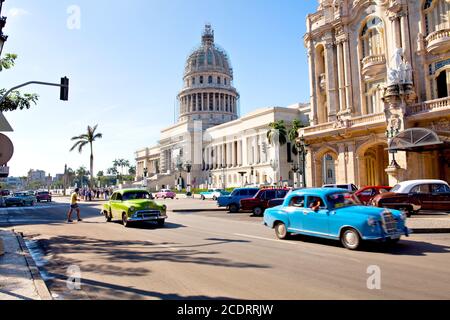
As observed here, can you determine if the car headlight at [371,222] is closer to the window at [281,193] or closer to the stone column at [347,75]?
the window at [281,193]

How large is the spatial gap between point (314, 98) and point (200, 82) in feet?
288

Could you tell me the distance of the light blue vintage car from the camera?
945 centimetres

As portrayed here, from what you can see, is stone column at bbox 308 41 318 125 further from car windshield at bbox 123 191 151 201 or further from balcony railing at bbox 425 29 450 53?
car windshield at bbox 123 191 151 201

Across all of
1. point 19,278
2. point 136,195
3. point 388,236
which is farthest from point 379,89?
point 19,278

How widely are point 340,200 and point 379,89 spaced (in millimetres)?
24140

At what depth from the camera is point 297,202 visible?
1159cm

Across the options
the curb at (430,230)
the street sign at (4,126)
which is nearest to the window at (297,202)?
the curb at (430,230)

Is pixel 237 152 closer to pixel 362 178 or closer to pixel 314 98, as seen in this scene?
pixel 314 98

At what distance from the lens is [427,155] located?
27.0m

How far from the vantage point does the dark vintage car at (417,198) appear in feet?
57.6

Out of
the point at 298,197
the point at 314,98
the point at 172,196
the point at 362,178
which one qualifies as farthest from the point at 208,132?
the point at 298,197

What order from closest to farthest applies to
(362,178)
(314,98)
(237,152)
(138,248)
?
1. (138,248)
2. (362,178)
3. (314,98)
4. (237,152)

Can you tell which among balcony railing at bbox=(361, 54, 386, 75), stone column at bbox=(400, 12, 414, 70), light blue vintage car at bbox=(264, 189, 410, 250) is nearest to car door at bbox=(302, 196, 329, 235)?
light blue vintage car at bbox=(264, 189, 410, 250)
